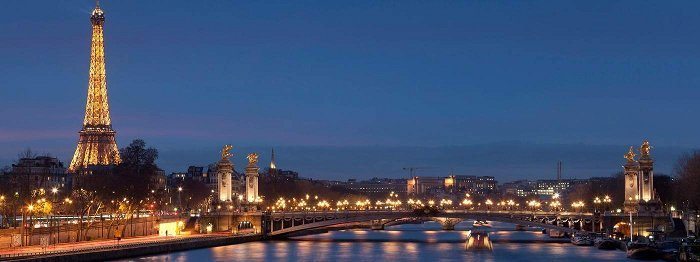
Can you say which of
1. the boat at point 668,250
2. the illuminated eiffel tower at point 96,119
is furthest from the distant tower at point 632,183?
the illuminated eiffel tower at point 96,119

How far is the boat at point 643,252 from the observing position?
7961 centimetres

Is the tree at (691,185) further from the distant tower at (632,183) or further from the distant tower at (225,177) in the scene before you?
the distant tower at (225,177)

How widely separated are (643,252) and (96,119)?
7987 cm

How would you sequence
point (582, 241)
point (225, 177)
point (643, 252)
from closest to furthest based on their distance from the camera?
1. point (643, 252)
2. point (582, 241)
3. point (225, 177)

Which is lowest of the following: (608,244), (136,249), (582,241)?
(608,244)

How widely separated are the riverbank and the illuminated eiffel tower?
40537 mm

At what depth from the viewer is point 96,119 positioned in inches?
5714

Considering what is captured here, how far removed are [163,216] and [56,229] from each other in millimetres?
25934

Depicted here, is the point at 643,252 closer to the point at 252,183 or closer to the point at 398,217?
the point at 398,217

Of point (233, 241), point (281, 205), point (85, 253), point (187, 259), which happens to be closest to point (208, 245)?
point (233, 241)

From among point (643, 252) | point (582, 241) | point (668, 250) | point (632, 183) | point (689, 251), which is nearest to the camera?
point (689, 251)

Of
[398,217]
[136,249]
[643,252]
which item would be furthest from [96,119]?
[643,252]

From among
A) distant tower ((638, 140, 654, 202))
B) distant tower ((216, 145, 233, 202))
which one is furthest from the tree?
distant tower ((216, 145, 233, 202))

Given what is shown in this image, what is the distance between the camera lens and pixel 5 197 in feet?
292
